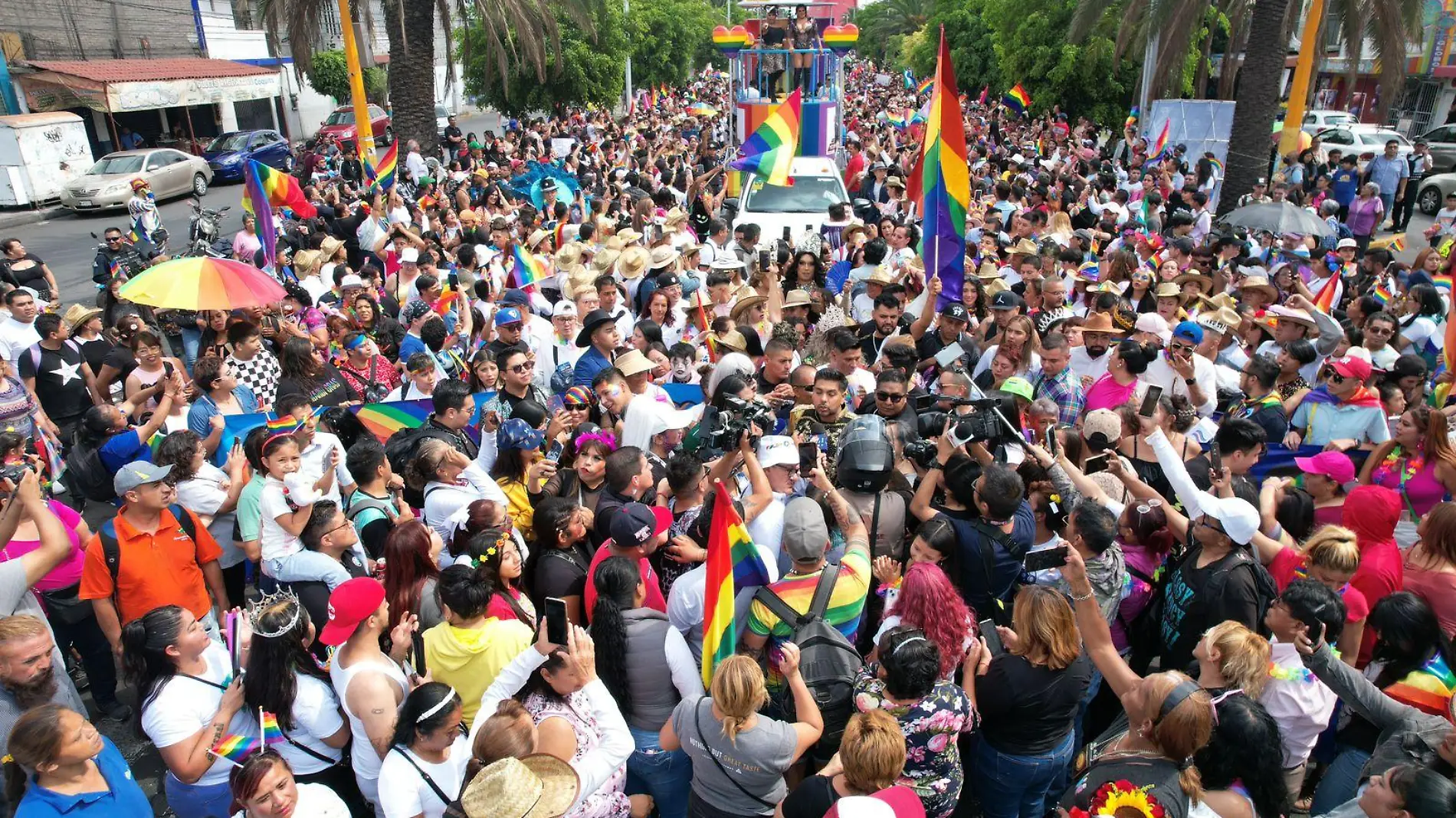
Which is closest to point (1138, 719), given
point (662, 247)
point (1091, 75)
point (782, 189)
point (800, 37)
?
point (662, 247)

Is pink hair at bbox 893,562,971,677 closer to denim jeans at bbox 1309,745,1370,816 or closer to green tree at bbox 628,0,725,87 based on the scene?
denim jeans at bbox 1309,745,1370,816

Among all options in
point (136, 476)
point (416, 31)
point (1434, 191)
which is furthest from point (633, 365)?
point (1434, 191)

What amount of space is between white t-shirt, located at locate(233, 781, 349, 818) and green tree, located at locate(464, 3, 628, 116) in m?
26.7

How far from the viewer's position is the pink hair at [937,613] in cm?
342

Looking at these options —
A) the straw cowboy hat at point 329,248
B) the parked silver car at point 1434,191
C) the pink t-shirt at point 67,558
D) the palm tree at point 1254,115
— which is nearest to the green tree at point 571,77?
the palm tree at point 1254,115

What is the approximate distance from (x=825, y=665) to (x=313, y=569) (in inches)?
87.2

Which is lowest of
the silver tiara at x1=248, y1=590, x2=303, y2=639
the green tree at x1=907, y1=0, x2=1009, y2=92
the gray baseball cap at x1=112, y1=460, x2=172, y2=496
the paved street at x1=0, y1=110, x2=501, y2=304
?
the paved street at x1=0, y1=110, x2=501, y2=304

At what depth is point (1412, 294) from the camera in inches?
284

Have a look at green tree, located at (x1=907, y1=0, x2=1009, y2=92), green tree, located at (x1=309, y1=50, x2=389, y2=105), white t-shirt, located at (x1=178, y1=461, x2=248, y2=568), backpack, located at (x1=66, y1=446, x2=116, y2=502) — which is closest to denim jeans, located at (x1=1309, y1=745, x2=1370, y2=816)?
white t-shirt, located at (x1=178, y1=461, x2=248, y2=568)

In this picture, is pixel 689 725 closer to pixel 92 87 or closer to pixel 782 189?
pixel 782 189

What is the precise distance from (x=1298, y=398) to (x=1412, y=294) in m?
2.44

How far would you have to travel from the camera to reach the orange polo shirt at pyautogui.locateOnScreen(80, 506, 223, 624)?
4266 mm

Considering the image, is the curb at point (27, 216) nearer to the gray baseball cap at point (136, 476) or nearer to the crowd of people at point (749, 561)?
the crowd of people at point (749, 561)

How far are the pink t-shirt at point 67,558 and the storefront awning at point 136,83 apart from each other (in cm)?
2705
